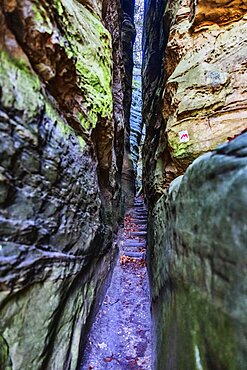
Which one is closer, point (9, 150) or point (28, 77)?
point (9, 150)

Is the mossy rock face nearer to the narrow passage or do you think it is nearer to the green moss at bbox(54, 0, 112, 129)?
the green moss at bbox(54, 0, 112, 129)

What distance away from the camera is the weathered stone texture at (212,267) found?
1.47 m

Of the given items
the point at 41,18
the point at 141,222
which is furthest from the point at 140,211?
the point at 41,18

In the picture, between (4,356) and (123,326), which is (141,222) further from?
(4,356)

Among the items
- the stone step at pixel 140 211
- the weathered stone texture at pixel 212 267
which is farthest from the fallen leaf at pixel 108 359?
the stone step at pixel 140 211

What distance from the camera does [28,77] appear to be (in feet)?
8.46

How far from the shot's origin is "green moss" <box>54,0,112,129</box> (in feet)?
12.5

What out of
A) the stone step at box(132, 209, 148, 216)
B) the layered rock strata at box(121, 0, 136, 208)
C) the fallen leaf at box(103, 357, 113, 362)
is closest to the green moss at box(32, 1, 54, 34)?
the fallen leaf at box(103, 357, 113, 362)

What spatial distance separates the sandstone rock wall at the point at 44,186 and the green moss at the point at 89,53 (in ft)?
0.12

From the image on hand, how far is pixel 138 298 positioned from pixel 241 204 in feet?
16.7

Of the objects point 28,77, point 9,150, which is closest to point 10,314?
point 9,150

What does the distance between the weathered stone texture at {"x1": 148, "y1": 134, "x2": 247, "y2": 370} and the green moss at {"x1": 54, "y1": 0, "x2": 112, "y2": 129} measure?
2698mm

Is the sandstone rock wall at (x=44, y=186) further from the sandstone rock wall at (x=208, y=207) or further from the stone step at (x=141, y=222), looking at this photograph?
the stone step at (x=141, y=222)

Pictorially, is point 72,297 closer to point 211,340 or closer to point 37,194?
point 37,194
